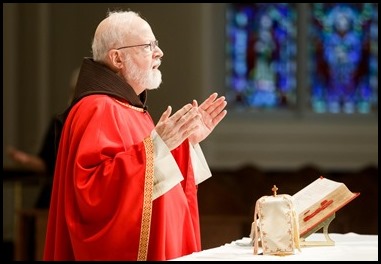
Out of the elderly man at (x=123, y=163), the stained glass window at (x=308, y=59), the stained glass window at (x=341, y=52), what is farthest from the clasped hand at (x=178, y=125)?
the stained glass window at (x=341, y=52)

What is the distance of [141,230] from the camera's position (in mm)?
4238

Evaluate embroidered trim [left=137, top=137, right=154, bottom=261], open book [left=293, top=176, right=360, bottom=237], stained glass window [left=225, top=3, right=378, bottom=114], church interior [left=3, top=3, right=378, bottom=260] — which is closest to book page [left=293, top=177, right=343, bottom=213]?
open book [left=293, top=176, right=360, bottom=237]

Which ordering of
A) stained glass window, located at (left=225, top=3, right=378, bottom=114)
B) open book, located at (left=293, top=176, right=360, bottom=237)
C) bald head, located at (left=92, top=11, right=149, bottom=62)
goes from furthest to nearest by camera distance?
stained glass window, located at (left=225, top=3, right=378, bottom=114) < bald head, located at (left=92, top=11, right=149, bottom=62) < open book, located at (left=293, top=176, right=360, bottom=237)

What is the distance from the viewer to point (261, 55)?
1347 centimetres

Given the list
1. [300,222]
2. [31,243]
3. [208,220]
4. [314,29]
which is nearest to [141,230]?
[300,222]

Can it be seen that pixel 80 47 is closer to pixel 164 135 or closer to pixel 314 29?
pixel 314 29

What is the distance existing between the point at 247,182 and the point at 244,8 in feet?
12.0

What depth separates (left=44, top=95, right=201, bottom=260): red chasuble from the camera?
421cm

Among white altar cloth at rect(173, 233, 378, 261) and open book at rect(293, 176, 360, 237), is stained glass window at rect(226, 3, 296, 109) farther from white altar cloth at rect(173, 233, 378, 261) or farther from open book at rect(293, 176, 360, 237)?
open book at rect(293, 176, 360, 237)

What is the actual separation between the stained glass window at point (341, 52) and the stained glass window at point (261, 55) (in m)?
0.30

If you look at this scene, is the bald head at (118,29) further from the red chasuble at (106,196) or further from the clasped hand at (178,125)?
the clasped hand at (178,125)

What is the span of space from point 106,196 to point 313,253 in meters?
0.86

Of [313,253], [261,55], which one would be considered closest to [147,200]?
[313,253]

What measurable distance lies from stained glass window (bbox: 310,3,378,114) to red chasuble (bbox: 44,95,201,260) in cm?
890
